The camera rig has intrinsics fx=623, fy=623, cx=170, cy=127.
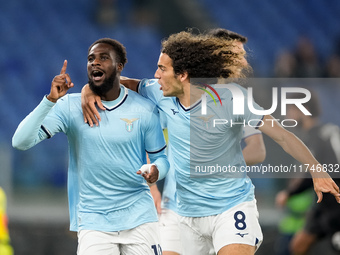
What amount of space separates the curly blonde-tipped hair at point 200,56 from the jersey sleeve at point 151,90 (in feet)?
0.76

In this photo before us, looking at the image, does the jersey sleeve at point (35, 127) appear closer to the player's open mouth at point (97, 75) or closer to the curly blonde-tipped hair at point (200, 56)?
the player's open mouth at point (97, 75)

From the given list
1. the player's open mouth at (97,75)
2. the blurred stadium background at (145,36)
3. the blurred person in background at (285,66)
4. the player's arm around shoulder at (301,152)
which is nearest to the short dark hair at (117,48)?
the player's open mouth at (97,75)

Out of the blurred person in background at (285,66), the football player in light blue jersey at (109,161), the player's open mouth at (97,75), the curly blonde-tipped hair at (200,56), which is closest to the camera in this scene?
the football player in light blue jersey at (109,161)

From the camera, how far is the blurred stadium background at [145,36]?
1027 cm

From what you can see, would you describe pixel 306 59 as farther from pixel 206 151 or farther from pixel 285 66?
pixel 206 151

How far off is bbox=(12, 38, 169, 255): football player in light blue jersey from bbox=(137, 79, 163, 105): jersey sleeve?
251mm

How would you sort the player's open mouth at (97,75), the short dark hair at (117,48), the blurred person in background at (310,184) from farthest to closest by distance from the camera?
the blurred person in background at (310,184) → the short dark hair at (117,48) → the player's open mouth at (97,75)

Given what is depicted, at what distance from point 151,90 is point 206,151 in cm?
63

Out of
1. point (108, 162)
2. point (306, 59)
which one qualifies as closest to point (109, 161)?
point (108, 162)

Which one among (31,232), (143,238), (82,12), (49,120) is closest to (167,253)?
(143,238)

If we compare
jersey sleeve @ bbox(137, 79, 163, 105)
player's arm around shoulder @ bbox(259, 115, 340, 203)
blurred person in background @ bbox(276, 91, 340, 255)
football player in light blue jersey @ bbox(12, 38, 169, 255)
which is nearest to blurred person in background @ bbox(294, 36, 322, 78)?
blurred person in background @ bbox(276, 91, 340, 255)

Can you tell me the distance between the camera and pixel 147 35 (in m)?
12.0

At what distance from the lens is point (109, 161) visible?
13.7 feet

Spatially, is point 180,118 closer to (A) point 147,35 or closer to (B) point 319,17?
(A) point 147,35
